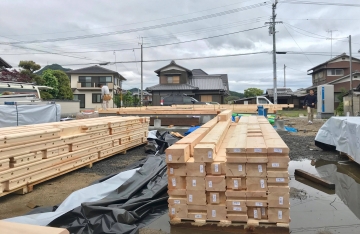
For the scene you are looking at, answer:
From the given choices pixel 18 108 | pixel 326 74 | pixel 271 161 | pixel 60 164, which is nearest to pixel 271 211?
pixel 271 161

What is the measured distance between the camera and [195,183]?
13.1 ft

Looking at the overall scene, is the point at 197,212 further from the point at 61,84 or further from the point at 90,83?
the point at 90,83

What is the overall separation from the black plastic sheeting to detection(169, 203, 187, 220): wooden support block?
1.43 ft

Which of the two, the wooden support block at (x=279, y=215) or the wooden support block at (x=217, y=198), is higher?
the wooden support block at (x=217, y=198)

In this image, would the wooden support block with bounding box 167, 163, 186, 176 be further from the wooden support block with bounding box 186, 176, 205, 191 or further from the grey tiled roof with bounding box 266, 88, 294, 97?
the grey tiled roof with bounding box 266, 88, 294, 97

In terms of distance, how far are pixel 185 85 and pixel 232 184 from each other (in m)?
34.2

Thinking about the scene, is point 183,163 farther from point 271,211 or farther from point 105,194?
point 105,194

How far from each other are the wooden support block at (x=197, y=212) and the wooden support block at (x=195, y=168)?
45 cm

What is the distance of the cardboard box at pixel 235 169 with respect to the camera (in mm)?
3865

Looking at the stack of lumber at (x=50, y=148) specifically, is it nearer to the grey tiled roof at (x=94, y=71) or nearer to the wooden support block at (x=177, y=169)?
the wooden support block at (x=177, y=169)

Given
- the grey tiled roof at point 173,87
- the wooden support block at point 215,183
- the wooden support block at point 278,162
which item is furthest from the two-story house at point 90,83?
the wooden support block at point 278,162

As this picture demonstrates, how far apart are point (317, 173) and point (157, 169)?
155 inches

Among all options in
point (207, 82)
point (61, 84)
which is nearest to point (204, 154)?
point (61, 84)

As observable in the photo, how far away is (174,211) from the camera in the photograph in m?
4.10
